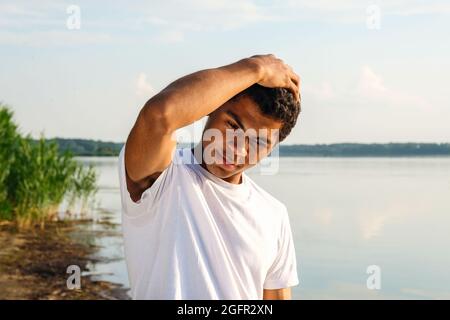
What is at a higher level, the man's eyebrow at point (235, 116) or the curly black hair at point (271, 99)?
the curly black hair at point (271, 99)

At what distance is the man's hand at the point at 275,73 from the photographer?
1.60 metres

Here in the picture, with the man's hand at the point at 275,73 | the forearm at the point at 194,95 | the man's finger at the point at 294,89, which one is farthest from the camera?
the man's finger at the point at 294,89

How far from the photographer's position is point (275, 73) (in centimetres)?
164

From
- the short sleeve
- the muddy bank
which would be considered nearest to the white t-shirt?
the short sleeve

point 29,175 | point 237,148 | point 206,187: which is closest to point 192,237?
point 206,187

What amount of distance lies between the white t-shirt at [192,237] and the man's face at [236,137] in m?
0.04

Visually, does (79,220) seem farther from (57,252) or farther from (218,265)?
(218,265)

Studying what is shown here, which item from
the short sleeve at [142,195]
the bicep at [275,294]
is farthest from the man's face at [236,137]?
the bicep at [275,294]

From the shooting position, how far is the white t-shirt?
1.51 m

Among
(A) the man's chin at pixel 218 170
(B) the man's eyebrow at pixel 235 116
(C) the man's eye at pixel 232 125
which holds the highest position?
(B) the man's eyebrow at pixel 235 116

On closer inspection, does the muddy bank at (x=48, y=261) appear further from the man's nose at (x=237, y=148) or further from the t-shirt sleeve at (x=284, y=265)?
the man's nose at (x=237, y=148)

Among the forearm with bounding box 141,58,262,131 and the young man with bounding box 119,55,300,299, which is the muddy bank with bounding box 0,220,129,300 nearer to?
the young man with bounding box 119,55,300,299
